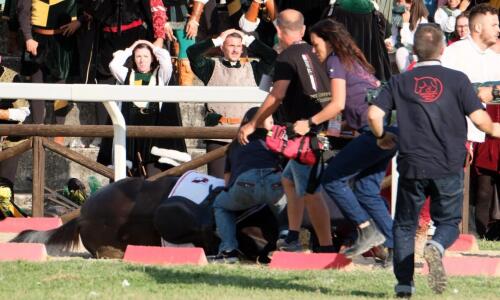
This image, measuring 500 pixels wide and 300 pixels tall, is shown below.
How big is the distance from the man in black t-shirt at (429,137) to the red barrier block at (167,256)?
2.14m

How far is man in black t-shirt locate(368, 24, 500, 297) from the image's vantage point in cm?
850

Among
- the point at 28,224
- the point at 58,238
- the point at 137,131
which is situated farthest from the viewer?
the point at 137,131

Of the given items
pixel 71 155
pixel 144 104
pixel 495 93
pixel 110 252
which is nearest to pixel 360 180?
pixel 495 93

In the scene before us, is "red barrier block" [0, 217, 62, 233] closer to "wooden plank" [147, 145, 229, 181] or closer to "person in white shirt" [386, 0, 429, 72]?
"wooden plank" [147, 145, 229, 181]

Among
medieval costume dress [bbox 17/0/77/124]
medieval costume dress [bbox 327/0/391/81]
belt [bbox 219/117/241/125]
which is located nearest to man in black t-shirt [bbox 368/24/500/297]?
medieval costume dress [bbox 327/0/391/81]

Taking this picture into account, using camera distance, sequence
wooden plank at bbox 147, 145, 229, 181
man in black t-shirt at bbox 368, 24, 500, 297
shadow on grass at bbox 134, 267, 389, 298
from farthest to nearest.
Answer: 1. wooden plank at bbox 147, 145, 229, 181
2. shadow on grass at bbox 134, 267, 389, 298
3. man in black t-shirt at bbox 368, 24, 500, 297

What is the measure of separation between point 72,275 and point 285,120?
208cm

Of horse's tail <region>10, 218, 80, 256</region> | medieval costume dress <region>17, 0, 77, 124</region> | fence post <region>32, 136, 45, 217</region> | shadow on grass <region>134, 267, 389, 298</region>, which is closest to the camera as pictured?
shadow on grass <region>134, 267, 389, 298</region>

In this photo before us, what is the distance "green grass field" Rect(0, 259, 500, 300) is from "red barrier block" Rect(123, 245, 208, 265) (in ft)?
0.98

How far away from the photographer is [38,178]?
1352cm

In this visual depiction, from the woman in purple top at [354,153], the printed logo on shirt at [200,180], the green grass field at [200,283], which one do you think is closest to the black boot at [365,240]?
the woman in purple top at [354,153]

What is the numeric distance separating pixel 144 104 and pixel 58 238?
251cm

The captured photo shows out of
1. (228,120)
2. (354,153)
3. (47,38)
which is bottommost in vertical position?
(228,120)

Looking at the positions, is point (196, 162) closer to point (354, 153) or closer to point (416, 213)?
point (354, 153)
